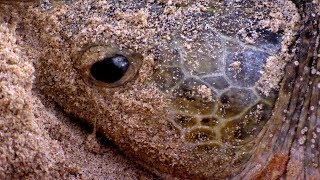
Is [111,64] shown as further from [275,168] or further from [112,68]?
[275,168]

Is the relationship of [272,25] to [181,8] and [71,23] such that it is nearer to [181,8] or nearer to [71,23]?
[181,8]

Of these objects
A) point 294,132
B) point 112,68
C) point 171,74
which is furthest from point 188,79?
point 294,132

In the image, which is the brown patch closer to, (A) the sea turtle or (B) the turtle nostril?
(A) the sea turtle

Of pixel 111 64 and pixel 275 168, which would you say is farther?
pixel 275 168

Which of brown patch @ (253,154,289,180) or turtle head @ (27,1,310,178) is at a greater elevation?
turtle head @ (27,1,310,178)

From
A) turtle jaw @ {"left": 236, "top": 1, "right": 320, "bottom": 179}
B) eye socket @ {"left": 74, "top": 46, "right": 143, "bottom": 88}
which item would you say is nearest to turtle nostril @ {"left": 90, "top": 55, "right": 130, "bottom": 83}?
eye socket @ {"left": 74, "top": 46, "right": 143, "bottom": 88}

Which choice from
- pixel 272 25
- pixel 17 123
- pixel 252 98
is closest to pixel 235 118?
pixel 252 98

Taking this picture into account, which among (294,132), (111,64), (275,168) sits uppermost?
(111,64)
